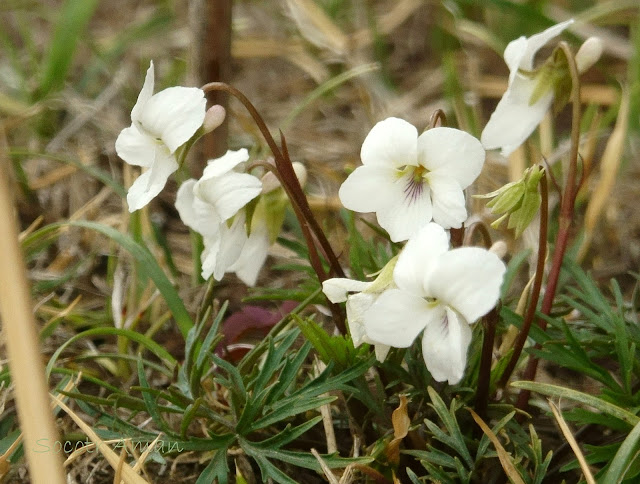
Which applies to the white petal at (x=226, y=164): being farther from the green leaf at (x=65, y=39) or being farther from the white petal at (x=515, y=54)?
the green leaf at (x=65, y=39)

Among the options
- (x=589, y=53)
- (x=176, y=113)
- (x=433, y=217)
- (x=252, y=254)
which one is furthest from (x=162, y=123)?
(x=589, y=53)

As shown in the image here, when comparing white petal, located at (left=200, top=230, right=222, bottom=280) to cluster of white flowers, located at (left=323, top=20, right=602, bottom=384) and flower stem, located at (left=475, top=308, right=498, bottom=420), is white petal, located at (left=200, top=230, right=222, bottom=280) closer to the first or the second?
cluster of white flowers, located at (left=323, top=20, right=602, bottom=384)

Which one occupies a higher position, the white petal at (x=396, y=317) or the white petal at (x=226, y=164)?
the white petal at (x=226, y=164)

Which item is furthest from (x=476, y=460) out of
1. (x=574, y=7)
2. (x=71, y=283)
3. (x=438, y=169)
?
(x=574, y=7)

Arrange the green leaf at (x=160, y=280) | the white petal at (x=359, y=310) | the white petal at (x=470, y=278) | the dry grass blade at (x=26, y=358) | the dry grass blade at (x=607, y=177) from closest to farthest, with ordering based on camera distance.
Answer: the dry grass blade at (x=26, y=358) → the white petal at (x=470, y=278) → the white petal at (x=359, y=310) → the green leaf at (x=160, y=280) → the dry grass blade at (x=607, y=177)

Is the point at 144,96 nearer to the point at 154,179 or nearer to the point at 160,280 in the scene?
the point at 154,179

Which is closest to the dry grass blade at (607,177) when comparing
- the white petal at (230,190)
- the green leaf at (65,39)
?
the white petal at (230,190)

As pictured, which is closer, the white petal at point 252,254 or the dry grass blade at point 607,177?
the white petal at point 252,254
